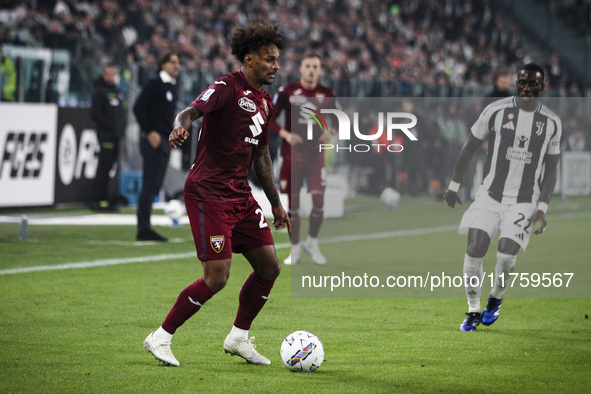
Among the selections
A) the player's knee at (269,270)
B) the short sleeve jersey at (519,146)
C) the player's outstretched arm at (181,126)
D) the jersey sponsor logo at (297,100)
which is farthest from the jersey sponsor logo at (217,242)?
the jersey sponsor logo at (297,100)

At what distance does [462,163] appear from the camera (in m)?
7.12

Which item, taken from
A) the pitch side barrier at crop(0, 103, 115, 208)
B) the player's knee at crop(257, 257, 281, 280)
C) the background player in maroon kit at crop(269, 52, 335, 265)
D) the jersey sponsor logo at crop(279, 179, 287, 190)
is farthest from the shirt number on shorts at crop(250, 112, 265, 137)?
the pitch side barrier at crop(0, 103, 115, 208)

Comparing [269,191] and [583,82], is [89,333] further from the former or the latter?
[583,82]

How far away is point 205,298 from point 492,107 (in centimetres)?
274

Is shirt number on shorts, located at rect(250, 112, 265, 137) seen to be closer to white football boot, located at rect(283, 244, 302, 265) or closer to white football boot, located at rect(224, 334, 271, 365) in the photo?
white football boot, located at rect(224, 334, 271, 365)

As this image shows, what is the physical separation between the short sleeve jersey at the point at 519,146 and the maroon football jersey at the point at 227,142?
83.8 inches

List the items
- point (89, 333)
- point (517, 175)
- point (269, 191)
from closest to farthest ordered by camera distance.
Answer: point (269, 191), point (89, 333), point (517, 175)

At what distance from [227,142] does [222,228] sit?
492mm

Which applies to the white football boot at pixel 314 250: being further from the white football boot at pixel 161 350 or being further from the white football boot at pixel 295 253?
the white football boot at pixel 161 350

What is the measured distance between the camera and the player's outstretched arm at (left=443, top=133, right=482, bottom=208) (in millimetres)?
7094

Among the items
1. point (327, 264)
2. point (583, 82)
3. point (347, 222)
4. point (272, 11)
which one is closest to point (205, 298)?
point (327, 264)

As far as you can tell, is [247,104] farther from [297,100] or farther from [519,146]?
[297,100]

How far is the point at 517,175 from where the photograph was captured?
22.5 feet

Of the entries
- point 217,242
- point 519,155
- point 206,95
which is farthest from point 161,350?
point 519,155
